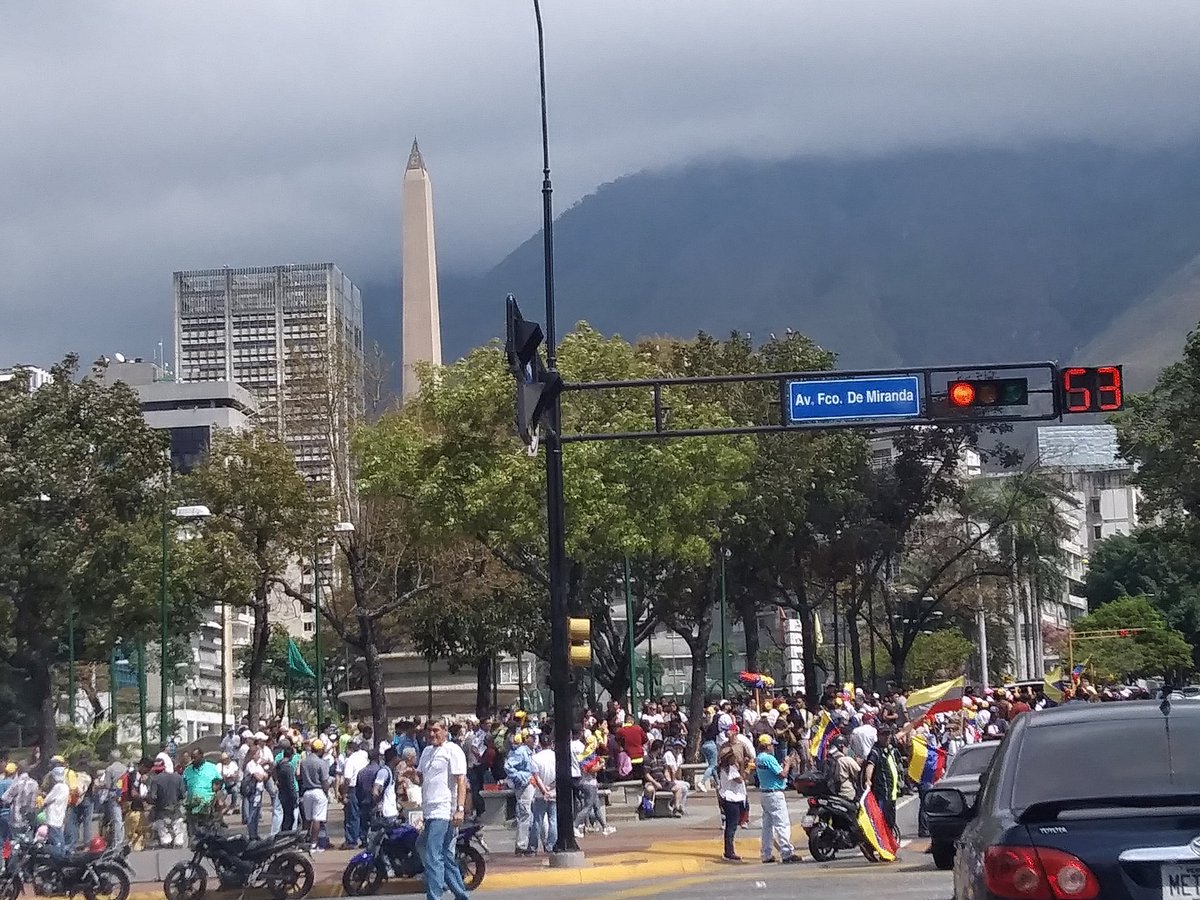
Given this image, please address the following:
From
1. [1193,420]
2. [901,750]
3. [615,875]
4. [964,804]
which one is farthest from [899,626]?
[964,804]

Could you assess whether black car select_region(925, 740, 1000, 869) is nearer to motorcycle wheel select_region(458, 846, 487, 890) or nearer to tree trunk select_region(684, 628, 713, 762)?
motorcycle wheel select_region(458, 846, 487, 890)

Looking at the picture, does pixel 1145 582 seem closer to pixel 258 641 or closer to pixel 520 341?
pixel 258 641

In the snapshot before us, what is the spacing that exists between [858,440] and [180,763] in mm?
28440

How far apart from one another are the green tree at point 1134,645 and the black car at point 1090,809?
273ft

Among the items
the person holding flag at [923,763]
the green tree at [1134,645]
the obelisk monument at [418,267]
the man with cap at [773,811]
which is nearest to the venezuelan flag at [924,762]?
the person holding flag at [923,763]

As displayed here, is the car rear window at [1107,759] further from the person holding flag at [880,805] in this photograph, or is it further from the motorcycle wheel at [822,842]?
the motorcycle wheel at [822,842]

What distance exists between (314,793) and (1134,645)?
7594 cm

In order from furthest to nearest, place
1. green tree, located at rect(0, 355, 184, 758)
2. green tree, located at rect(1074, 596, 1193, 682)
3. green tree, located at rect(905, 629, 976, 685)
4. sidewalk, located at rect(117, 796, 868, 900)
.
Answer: green tree, located at rect(905, 629, 976, 685)
green tree, located at rect(1074, 596, 1193, 682)
green tree, located at rect(0, 355, 184, 758)
sidewalk, located at rect(117, 796, 868, 900)

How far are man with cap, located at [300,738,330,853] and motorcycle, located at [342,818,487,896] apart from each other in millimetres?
5621

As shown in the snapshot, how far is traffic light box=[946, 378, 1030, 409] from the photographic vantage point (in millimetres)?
20312

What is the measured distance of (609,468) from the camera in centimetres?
3925

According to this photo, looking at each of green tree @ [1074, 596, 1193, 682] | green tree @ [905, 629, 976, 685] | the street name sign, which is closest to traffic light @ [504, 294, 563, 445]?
the street name sign

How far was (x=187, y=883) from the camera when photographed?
18.4 metres

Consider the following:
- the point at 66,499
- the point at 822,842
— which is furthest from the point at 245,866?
the point at 66,499
